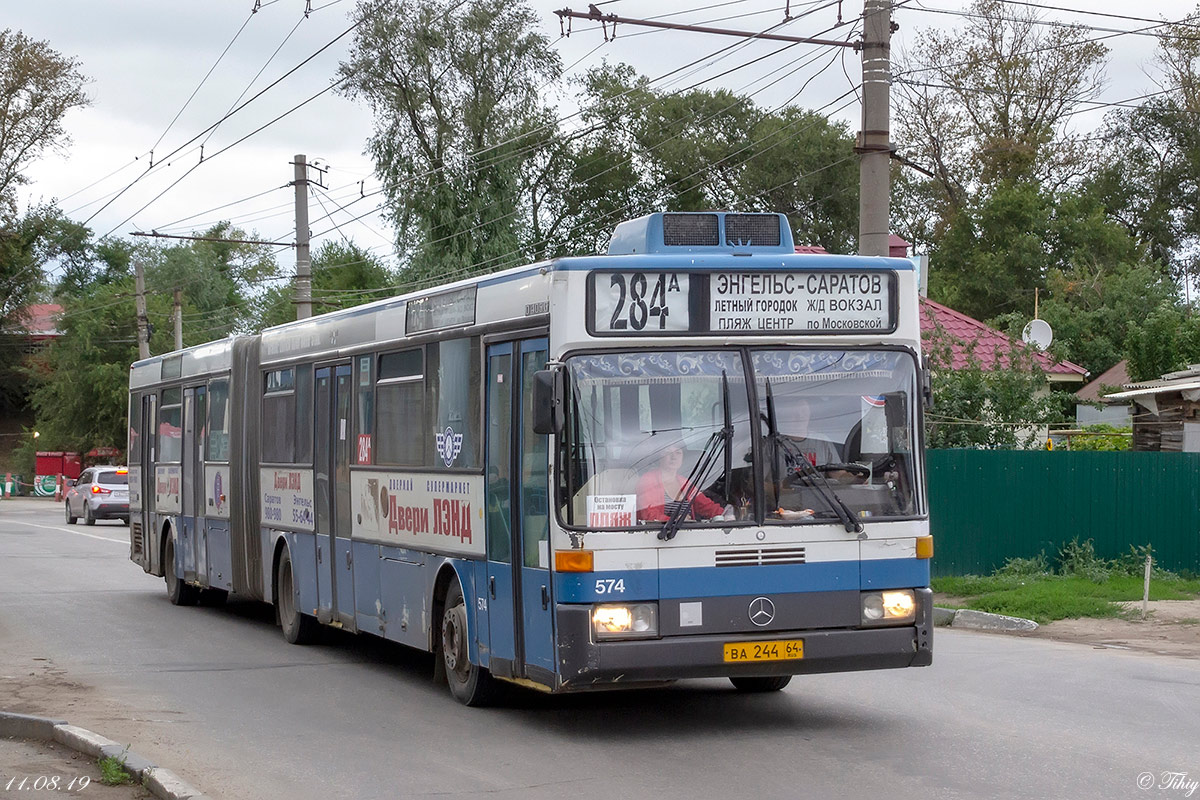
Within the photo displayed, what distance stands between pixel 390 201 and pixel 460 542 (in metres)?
39.5

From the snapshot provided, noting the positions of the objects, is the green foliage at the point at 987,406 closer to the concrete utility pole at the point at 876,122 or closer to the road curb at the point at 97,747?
the concrete utility pole at the point at 876,122

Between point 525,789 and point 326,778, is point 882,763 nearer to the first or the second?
point 525,789

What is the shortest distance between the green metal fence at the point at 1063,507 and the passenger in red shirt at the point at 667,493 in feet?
38.3

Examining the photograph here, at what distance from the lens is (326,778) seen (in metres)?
8.40

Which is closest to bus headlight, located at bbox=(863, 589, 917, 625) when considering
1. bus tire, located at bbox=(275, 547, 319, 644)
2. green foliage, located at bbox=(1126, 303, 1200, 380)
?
bus tire, located at bbox=(275, 547, 319, 644)

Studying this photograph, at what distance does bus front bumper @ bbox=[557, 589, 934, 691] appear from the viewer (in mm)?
8875

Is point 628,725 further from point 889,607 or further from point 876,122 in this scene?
point 876,122

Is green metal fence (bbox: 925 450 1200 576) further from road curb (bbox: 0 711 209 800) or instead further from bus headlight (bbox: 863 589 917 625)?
road curb (bbox: 0 711 209 800)

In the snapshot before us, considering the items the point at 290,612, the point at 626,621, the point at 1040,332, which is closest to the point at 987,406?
the point at 1040,332

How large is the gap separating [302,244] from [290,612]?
16.0 metres

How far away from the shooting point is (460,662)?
1090cm

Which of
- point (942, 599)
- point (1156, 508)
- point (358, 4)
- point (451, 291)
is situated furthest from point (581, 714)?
point (358, 4)

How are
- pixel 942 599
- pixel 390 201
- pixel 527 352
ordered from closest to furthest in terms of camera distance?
pixel 527 352, pixel 942 599, pixel 390 201

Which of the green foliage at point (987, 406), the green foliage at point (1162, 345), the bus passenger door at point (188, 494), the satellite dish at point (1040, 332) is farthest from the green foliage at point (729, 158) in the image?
the bus passenger door at point (188, 494)
